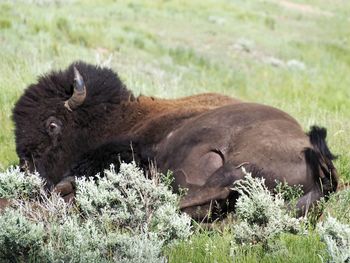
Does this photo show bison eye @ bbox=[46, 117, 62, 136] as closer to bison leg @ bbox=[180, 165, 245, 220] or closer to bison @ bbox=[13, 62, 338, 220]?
bison @ bbox=[13, 62, 338, 220]

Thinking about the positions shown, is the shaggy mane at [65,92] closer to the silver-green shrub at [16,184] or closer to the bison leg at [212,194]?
the silver-green shrub at [16,184]

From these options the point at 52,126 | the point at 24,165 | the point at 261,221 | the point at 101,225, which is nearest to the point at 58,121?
the point at 52,126

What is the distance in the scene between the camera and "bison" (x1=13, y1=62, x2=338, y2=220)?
5.52m

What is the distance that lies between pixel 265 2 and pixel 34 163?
33.9 meters

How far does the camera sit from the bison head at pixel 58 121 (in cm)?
714

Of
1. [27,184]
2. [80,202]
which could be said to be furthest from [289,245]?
[27,184]

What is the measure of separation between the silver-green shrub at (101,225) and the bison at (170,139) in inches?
23.6

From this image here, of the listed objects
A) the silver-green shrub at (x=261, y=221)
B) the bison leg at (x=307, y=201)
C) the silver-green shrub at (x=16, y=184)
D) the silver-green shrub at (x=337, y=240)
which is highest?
the silver-green shrub at (x=337, y=240)

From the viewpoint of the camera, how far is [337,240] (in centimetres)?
414

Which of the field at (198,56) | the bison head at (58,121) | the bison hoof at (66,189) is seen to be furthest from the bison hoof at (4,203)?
the field at (198,56)

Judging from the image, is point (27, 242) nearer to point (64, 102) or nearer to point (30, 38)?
point (64, 102)

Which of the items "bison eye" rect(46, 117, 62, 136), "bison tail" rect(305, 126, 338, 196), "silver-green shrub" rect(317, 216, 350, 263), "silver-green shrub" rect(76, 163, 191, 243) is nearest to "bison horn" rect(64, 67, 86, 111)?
"bison eye" rect(46, 117, 62, 136)

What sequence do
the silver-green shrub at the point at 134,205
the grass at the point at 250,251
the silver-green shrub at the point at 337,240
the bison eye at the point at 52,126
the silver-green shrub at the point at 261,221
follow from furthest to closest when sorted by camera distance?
the bison eye at the point at 52,126 → the silver-green shrub at the point at 134,205 → the silver-green shrub at the point at 261,221 → the grass at the point at 250,251 → the silver-green shrub at the point at 337,240

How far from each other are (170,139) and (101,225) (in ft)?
5.98
